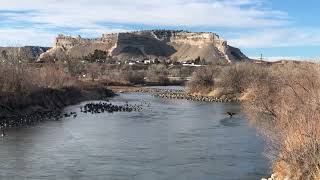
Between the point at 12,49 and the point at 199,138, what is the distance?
27.8 meters

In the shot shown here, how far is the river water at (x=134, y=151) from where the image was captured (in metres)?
18.7

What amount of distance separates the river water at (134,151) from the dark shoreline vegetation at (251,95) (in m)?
1.65

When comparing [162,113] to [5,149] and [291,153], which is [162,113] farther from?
[291,153]

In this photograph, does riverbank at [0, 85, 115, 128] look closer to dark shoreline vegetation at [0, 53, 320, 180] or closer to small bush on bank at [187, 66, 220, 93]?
dark shoreline vegetation at [0, 53, 320, 180]

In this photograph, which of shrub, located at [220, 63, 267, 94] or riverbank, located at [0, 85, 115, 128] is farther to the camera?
shrub, located at [220, 63, 267, 94]

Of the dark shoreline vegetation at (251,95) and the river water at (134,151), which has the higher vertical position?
the dark shoreline vegetation at (251,95)

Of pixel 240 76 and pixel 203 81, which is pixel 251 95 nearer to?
pixel 240 76

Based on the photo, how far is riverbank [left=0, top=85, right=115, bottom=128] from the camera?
118 feet

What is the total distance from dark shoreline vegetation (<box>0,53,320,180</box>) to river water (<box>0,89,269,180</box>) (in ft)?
5.42

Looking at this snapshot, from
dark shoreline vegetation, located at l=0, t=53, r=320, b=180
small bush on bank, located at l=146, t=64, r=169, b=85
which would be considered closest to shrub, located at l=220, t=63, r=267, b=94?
dark shoreline vegetation, located at l=0, t=53, r=320, b=180

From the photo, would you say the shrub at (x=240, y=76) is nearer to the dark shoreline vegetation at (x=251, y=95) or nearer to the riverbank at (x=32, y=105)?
the dark shoreline vegetation at (x=251, y=95)

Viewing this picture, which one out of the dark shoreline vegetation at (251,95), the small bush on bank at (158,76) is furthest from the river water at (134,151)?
the small bush on bank at (158,76)

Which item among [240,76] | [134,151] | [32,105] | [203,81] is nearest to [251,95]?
[240,76]

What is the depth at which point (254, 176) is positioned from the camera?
720 inches
